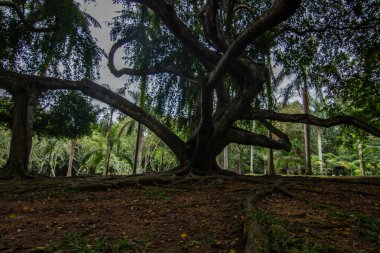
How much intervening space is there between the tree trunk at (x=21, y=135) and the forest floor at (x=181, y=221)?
204 cm

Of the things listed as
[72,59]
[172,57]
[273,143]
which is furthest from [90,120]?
[273,143]

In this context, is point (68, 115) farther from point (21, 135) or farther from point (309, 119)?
point (309, 119)

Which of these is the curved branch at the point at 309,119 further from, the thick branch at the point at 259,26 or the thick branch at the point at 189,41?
the thick branch at the point at 259,26

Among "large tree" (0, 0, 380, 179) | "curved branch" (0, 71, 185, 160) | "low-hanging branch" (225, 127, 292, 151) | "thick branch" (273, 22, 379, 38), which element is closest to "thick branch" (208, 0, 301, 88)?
"large tree" (0, 0, 380, 179)

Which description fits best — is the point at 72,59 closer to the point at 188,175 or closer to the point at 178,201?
the point at 188,175

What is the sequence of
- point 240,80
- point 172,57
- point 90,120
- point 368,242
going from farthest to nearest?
point 90,120 < point 172,57 < point 240,80 < point 368,242

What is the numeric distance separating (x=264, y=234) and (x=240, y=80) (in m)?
7.10

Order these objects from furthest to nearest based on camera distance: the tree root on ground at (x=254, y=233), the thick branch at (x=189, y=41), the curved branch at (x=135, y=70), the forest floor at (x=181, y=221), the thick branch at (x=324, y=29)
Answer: the curved branch at (x=135, y=70)
the thick branch at (x=324, y=29)
the thick branch at (x=189, y=41)
the forest floor at (x=181, y=221)
the tree root on ground at (x=254, y=233)

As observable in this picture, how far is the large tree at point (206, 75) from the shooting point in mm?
7180

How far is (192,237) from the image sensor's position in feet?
9.89

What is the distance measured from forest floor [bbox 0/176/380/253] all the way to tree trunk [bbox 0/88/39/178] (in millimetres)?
2039

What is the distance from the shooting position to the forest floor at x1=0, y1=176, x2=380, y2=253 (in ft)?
8.82

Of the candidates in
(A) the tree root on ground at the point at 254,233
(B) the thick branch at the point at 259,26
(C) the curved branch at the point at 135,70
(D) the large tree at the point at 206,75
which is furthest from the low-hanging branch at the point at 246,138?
(A) the tree root on ground at the point at 254,233

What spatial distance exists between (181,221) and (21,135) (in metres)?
7.05
